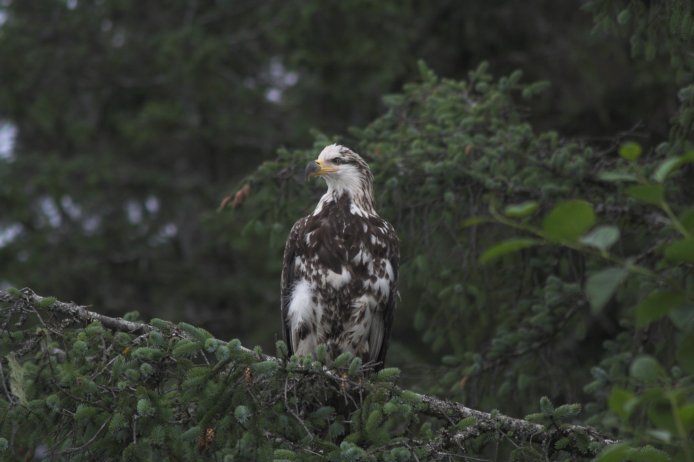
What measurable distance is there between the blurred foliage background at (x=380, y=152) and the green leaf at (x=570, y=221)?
293cm

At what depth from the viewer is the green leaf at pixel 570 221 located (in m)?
1.98

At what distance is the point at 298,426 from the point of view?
3.88 meters

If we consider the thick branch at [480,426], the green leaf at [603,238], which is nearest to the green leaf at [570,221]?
the green leaf at [603,238]

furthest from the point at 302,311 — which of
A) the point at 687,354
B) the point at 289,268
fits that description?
the point at 687,354

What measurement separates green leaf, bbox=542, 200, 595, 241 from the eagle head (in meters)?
3.87

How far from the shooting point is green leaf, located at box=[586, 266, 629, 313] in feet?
6.23

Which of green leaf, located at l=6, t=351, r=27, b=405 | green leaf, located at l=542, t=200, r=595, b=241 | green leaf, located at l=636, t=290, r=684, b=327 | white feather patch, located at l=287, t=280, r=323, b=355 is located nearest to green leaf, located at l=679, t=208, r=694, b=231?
green leaf, located at l=636, t=290, r=684, b=327

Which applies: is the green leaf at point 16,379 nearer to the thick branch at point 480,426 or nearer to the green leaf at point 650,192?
the thick branch at point 480,426

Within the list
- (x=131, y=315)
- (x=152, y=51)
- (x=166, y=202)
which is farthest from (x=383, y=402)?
(x=152, y=51)

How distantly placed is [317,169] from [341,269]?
2.11ft

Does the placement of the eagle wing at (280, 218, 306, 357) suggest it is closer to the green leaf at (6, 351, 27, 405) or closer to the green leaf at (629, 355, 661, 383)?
the green leaf at (6, 351, 27, 405)

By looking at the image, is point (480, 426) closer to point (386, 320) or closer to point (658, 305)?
point (386, 320)

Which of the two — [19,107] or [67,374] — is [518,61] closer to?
[19,107]

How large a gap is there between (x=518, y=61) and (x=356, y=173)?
5.03 m
